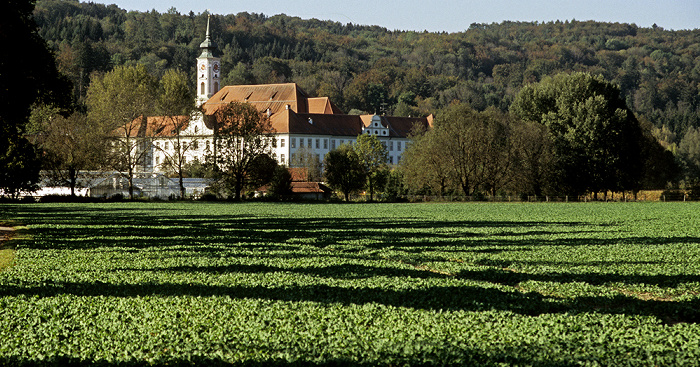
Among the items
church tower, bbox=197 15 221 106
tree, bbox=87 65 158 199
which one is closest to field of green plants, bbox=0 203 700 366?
tree, bbox=87 65 158 199

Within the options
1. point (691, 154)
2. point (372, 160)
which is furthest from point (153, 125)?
point (691, 154)

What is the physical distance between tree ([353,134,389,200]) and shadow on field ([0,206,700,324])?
55890 millimetres

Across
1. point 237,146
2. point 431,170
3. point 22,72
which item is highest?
point 237,146

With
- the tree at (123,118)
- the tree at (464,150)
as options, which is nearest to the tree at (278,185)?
the tree at (123,118)

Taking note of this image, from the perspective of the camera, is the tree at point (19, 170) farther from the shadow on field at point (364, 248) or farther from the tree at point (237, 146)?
the shadow on field at point (364, 248)

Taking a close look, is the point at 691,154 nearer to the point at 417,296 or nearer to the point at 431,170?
the point at 431,170

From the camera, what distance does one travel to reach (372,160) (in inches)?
4163

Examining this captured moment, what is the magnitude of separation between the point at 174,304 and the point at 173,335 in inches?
104

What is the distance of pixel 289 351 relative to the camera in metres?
10.1

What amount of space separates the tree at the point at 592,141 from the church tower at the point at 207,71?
88.1 meters

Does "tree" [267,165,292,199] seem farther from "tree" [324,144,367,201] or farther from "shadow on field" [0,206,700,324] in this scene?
"shadow on field" [0,206,700,324]

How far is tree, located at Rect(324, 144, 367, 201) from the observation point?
300ft

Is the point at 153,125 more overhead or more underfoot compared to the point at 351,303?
more overhead

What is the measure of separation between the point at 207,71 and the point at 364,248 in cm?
13620
